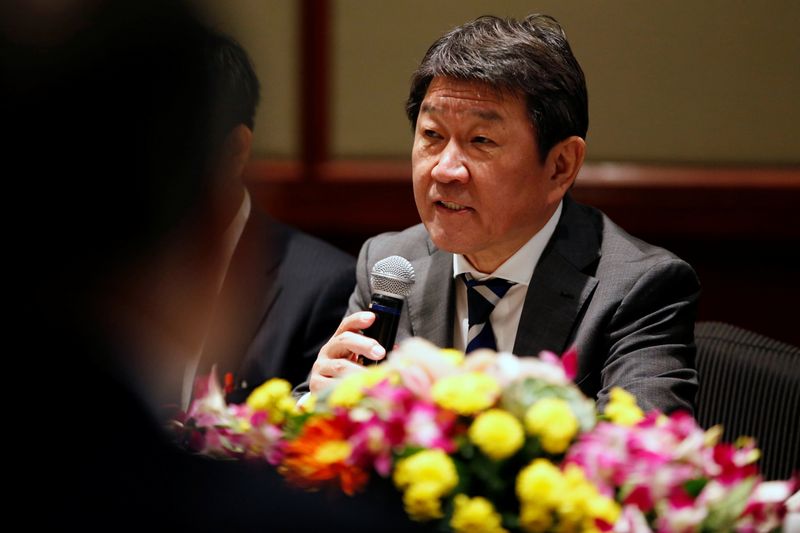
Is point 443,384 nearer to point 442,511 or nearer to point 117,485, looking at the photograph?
point 442,511

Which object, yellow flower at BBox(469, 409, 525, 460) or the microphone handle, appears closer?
yellow flower at BBox(469, 409, 525, 460)

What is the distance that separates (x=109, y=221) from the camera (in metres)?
0.65

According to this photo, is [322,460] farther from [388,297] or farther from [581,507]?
[388,297]

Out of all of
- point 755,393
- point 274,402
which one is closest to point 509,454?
point 274,402

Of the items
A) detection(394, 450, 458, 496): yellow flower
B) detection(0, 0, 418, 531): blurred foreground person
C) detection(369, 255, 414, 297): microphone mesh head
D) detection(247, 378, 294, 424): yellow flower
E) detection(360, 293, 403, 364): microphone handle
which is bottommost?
detection(360, 293, 403, 364): microphone handle

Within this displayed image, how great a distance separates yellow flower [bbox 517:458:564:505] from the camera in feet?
2.78

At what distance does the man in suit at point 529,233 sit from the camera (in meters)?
1.67

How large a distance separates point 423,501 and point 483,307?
0.97 meters

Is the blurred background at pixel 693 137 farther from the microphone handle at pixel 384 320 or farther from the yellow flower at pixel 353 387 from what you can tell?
the yellow flower at pixel 353 387

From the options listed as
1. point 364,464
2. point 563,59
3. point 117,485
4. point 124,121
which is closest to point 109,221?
point 124,121

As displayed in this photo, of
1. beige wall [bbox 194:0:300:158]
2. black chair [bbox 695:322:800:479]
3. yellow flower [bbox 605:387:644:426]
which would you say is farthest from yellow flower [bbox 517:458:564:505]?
beige wall [bbox 194:0:300:158]

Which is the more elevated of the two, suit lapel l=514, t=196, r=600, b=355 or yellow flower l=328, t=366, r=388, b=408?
yellow flower l=328, t=366, r=388, b=408

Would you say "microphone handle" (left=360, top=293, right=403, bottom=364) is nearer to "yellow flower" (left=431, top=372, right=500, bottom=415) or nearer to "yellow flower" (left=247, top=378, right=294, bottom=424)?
"yellow flower" (left=247, top=378, right=294, bottom=424)

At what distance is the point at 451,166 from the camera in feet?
5.49
